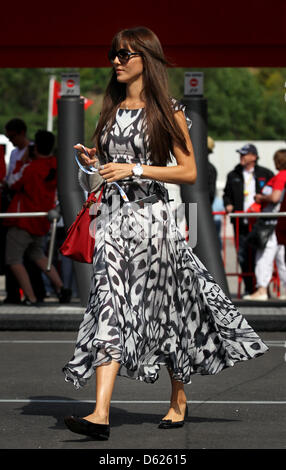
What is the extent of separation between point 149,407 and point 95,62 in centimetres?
578

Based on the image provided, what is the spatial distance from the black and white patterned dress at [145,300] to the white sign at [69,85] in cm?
587

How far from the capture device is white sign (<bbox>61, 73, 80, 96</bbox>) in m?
11.8

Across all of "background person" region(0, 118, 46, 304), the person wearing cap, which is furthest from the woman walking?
the person wearing cap

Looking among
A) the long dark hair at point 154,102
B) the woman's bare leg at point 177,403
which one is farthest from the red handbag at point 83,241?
the woman's bare leg at point 177,403

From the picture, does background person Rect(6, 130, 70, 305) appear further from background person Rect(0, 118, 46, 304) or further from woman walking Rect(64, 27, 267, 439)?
woman walking Rect(64, 27, 267, 439)

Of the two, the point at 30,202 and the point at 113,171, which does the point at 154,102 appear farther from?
the point at 30,202

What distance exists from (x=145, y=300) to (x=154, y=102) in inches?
40.3

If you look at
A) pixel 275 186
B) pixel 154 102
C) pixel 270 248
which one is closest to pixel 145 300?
pixel 154 102

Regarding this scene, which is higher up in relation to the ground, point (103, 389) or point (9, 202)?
point (9, 202)

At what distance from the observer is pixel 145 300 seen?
5992 millimetres

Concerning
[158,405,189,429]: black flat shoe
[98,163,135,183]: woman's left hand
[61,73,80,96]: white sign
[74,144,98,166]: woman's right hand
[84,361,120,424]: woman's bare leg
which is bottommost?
[158,405,189,429]: black flat shoe

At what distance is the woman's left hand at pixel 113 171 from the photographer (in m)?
5.77

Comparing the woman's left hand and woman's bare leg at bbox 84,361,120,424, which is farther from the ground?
the woman's left hand

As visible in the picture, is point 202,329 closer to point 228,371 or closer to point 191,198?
point 228,371
